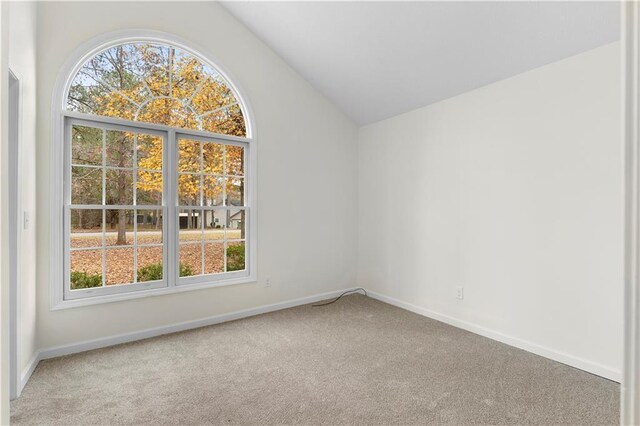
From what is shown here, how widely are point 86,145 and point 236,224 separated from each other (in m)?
1.55

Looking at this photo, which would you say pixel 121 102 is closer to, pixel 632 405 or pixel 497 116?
pixel 497 116

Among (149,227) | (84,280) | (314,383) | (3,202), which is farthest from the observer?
(149,227)

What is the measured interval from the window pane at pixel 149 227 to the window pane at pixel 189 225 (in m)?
0.19

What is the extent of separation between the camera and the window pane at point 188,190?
3.30m

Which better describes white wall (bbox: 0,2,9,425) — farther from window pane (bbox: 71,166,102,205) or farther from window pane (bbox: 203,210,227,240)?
window pane (bbox: 203,210,227,240)

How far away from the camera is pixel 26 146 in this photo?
227 cm

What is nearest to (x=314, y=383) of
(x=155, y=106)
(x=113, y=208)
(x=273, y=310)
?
(x=273, y=310)

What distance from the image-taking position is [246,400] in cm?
201

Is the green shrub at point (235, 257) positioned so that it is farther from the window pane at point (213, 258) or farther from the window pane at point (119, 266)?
the window pane at point (119, 266)

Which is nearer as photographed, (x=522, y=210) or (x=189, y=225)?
(x=522, y=210)

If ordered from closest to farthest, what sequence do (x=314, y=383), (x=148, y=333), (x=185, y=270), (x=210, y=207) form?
(x=314, y=383) < (x=148, y=333) < (x=185, y=270) < (x=210, y=207)

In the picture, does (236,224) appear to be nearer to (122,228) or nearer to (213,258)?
(213,258)

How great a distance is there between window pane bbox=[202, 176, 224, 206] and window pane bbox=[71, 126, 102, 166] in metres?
0.96

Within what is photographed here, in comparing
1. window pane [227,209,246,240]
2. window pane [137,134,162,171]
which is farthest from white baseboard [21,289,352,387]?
window pane [137,134,162,171]
